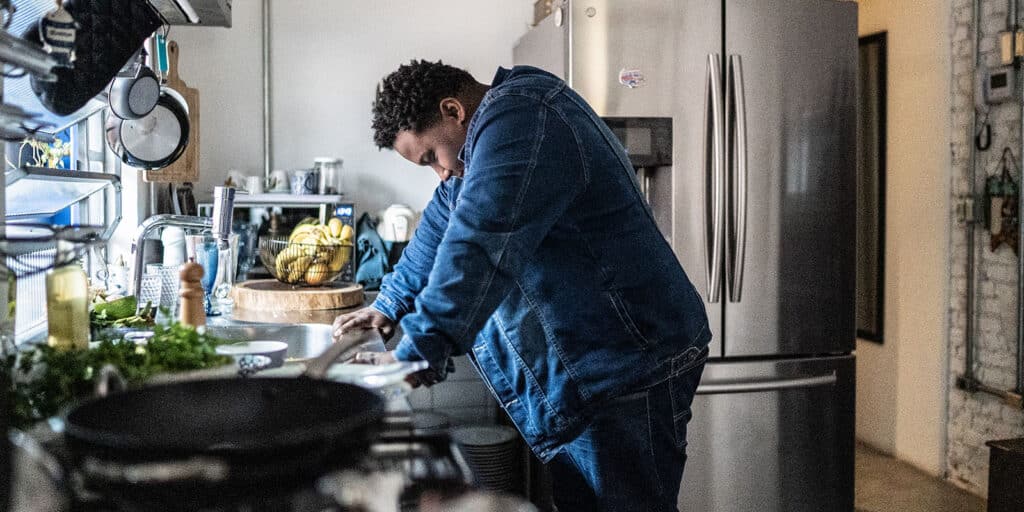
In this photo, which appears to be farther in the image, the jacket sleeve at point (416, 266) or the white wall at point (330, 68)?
the white wall at point (330, 68)

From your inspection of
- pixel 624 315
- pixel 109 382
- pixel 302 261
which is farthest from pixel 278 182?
pixel 109 382

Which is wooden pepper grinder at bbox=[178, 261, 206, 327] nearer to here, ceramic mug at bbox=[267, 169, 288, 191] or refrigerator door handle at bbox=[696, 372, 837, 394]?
refrigerator door handle at bbox=[696, 372, 837, 394]

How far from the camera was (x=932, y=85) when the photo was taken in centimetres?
404

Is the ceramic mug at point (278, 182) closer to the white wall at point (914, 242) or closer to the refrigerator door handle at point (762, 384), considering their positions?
the refrigerator door handle at point (762, 384)

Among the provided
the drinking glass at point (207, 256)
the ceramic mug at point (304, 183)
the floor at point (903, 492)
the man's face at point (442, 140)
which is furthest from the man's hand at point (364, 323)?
the floor at point (903, 492)

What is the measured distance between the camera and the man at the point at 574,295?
156 centimetres

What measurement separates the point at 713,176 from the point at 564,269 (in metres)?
1.51

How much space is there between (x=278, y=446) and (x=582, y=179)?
3.38ft

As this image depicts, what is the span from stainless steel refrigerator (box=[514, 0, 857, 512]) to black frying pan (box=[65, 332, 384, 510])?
227 centimetres

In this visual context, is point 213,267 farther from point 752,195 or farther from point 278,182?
point 752,195

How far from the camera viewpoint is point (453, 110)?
179cm

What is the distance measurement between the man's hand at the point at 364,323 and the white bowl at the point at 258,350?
24.2 inches

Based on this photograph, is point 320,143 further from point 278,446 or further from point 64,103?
point 278,446

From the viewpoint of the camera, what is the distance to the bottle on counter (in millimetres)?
1198
